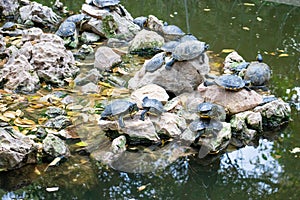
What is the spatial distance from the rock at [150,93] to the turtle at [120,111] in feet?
0.91

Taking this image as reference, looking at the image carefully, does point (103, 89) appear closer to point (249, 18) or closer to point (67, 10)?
point (67, 10)

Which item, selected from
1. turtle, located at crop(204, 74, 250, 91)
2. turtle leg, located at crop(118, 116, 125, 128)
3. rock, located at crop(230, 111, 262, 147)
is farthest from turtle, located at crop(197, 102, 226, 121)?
turtle leg, located at crop(118, 116, 125, 128)

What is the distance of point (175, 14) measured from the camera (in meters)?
6.71

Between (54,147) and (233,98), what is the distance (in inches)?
61.0

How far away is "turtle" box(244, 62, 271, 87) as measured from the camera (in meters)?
4.16

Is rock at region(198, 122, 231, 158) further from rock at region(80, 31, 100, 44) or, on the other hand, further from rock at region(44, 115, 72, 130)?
rock at region(80, 31, 100, 44)

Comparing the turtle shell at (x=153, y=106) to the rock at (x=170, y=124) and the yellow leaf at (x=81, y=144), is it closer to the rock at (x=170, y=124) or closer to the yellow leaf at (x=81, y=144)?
the rock at (x=170, y=124)

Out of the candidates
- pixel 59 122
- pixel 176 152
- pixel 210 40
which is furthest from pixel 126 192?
pixel 210 40

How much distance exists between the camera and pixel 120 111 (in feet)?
10.5

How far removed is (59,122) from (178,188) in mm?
1116

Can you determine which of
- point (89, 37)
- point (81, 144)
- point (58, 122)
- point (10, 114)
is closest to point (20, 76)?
point (10, 114)

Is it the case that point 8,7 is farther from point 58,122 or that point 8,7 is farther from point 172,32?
point 58,122

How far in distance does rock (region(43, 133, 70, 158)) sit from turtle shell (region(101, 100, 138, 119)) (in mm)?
427

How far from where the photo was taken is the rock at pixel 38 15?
18.6ft
